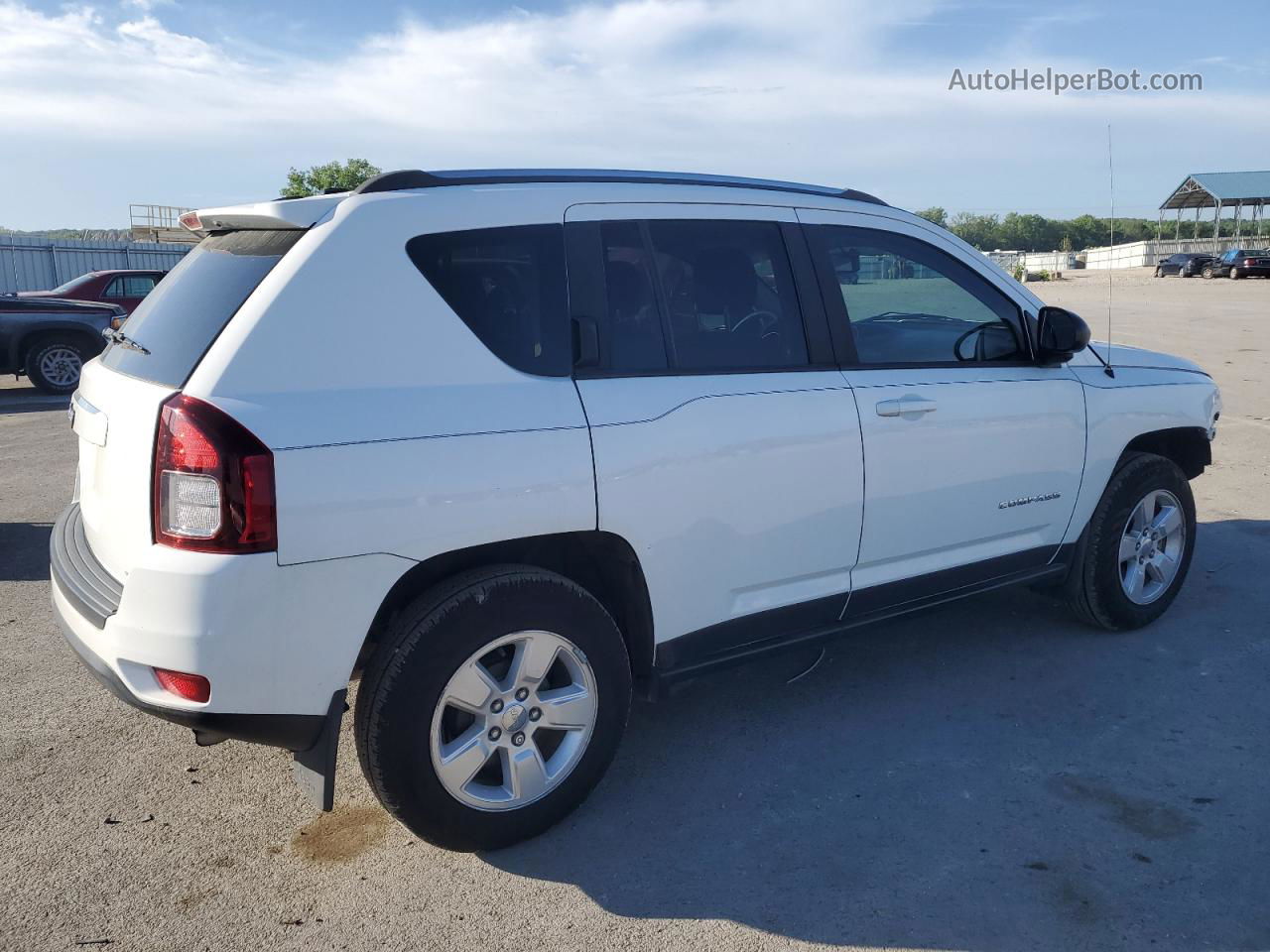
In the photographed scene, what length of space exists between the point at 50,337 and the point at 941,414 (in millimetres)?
13366

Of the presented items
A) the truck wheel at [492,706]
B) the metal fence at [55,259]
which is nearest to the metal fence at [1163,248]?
the metal fence at [55,259]

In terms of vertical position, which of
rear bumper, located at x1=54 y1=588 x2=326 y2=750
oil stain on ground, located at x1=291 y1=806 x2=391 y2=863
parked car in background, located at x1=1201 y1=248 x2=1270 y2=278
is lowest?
oil stain on ground, located at x1=291 y1=806 x2=391 y2=863

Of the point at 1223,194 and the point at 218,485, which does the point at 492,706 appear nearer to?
the point at 218,485

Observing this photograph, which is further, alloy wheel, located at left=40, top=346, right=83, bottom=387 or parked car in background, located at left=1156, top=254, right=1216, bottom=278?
parked car in background, located at left=1156, top=254, right=1216, bottom=278

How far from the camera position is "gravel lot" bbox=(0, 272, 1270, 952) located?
289cm

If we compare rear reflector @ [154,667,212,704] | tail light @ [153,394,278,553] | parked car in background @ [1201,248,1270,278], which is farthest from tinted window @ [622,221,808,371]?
parked car in background @ [1201,248,1270,278]

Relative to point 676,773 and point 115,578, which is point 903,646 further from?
point 115,578

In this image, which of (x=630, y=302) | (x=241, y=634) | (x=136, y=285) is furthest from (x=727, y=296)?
(x=136, y=285)

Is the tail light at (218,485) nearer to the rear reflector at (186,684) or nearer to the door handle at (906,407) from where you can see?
the rear reflector at (186,684)

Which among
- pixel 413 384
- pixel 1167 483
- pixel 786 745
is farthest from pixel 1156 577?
pixel 413 384

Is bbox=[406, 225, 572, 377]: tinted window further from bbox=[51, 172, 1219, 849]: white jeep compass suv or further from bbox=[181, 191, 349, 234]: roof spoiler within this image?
bbox=[181, 191, 349, 234]: roof spoiler

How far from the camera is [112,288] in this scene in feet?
56.7

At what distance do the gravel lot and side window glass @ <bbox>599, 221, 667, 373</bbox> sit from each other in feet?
4.70

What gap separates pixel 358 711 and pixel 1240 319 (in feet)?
85.9
